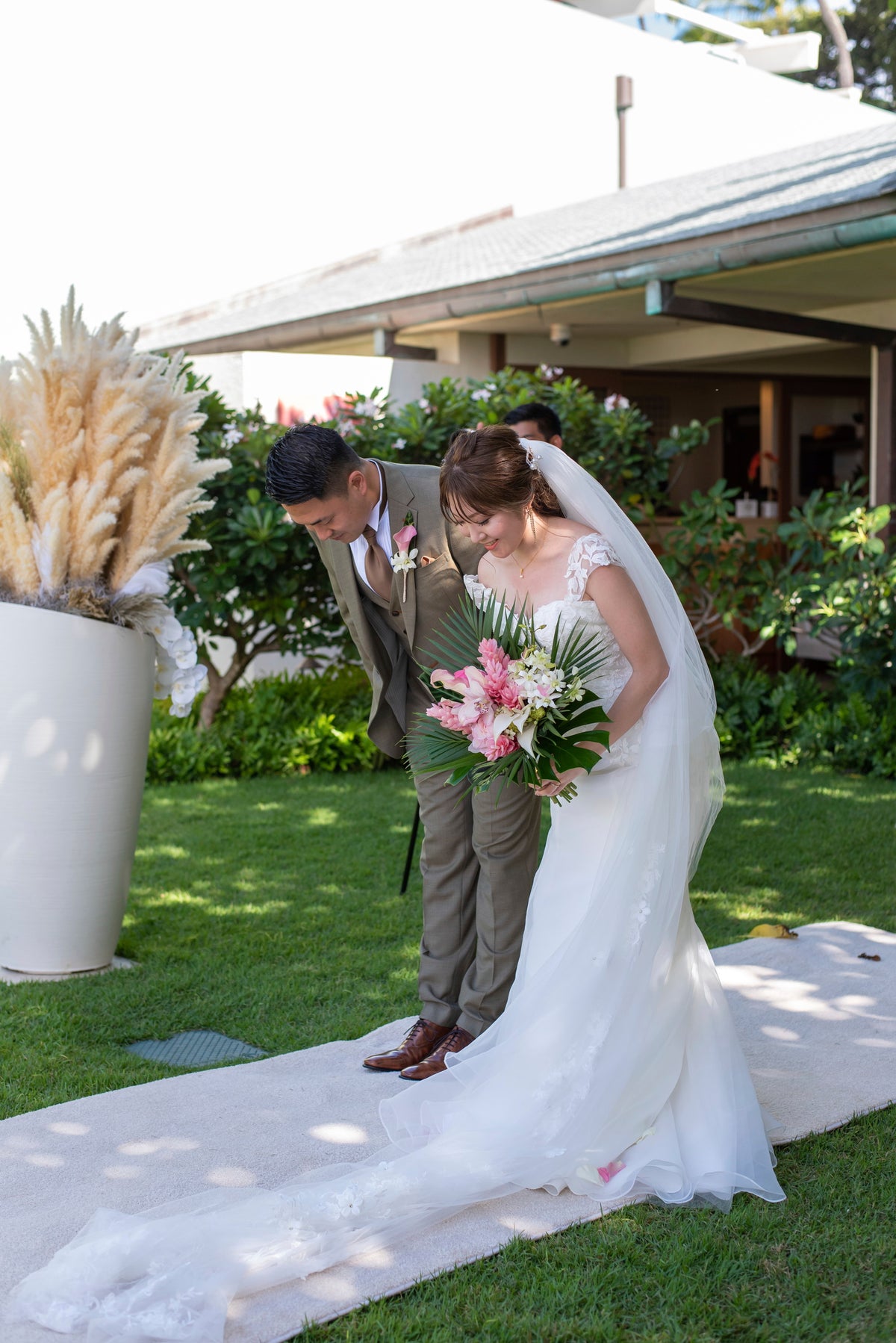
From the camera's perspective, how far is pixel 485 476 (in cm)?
329

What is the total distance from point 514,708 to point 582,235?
31.6 feet

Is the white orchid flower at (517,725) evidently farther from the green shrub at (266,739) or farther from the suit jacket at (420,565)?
the green shrub at (266,739)

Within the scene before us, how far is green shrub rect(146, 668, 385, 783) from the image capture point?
8.43 m

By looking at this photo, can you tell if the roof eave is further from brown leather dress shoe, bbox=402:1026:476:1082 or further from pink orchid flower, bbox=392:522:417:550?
brown leather dress shoe, bbox=402:1026:476:1082

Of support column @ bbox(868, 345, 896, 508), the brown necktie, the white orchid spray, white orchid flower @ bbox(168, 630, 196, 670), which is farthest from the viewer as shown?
support column @ bbox(868, 345, 896, 508)

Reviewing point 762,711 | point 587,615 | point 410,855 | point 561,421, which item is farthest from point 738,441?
point 587,615

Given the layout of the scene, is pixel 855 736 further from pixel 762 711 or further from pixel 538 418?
pixel 538 418

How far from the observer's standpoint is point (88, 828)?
15.7ft

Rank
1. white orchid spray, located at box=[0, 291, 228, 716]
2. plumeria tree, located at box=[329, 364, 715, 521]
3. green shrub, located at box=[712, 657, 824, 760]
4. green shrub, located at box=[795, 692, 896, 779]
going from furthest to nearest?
plumeria tree, located at box=[329, 364, 715, 521]
green shrub, located at box=[712, 657, 824, 760]
green shrub, located at box=[795, 692, 896, 779]
white orchid spray, located at box=[0, 291, 228, 716]

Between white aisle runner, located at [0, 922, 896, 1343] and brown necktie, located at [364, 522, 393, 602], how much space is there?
1518 mm

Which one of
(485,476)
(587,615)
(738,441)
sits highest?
(738,441)

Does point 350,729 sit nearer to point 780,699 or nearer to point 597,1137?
point 780,699

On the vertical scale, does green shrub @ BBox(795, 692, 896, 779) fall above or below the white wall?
below

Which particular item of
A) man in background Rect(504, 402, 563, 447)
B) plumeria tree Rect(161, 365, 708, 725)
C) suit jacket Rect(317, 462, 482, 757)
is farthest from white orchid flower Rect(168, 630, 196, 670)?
plumeria tree Rect(161, 365, 708, 725)
